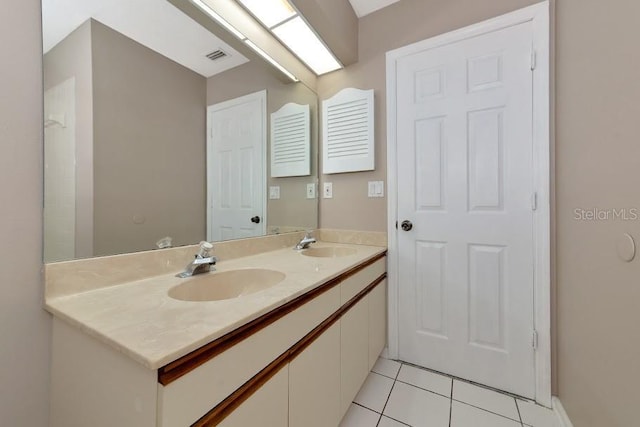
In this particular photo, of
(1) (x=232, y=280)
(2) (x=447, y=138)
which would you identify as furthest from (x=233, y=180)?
(2) (x=447, y=138)

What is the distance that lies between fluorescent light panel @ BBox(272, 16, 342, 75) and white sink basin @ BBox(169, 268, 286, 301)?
1.42m

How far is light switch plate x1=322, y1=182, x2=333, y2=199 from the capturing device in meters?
1.91

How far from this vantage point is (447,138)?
149 centimetres

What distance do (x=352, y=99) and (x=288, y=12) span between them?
25.3 inches

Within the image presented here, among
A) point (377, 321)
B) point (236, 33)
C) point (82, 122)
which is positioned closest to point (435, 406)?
point (377, 321)

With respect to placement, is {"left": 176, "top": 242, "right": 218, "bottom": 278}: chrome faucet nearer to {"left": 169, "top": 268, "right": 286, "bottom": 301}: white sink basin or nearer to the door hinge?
{"left": 169, "top": 268, "right": 286, "bottom": 301}: white sink basin

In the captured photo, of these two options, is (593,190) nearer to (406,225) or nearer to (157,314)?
(406,225)

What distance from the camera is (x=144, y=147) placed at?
0.96 m

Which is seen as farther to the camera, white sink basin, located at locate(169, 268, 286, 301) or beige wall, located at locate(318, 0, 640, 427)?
white sink basin, located at locate(169, 268, 286, 301)

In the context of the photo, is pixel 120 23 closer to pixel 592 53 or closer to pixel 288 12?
pixel 288 12

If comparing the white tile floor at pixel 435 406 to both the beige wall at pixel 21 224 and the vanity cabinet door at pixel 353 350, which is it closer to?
the vanity cabinet door at pixel 353 350

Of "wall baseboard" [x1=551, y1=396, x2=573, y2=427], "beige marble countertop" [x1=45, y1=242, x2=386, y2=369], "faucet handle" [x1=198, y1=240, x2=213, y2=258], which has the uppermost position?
A: "faucet handle" [x1=198, y1=240, x2=213, y2=258]

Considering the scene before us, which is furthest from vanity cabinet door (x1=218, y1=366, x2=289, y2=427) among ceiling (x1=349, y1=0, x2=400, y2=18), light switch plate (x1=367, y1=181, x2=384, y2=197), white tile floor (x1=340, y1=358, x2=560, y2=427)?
ceiling (x1=349, y1=0, x2=400, y2=18)

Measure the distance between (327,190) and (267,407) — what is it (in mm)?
1445
